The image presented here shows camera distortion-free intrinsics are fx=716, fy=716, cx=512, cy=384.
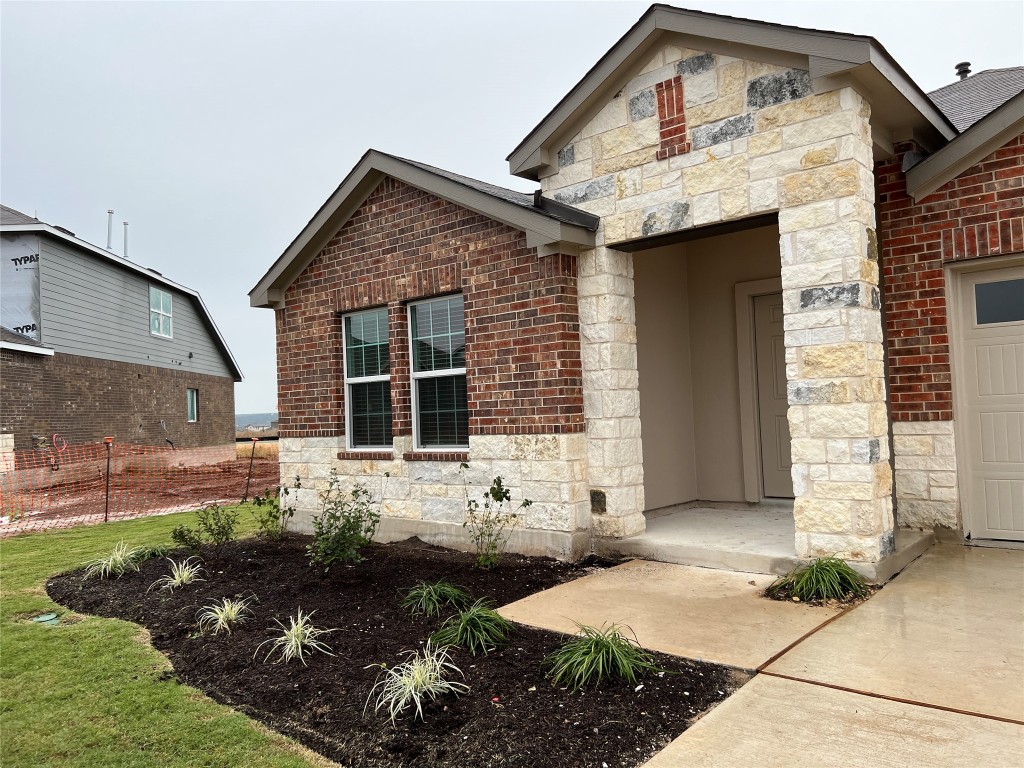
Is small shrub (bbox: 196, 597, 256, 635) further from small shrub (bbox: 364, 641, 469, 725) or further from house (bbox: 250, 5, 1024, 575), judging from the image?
house (bbox: 250, 5, 1024, 575)

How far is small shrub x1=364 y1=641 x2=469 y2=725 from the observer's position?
140 inches

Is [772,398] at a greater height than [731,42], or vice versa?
[731,42]

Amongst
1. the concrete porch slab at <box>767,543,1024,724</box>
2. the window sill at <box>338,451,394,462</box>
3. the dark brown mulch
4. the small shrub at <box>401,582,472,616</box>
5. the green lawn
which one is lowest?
the green lawn

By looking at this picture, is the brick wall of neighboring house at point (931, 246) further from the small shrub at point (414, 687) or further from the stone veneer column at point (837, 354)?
the small shrub at point (414, 687)

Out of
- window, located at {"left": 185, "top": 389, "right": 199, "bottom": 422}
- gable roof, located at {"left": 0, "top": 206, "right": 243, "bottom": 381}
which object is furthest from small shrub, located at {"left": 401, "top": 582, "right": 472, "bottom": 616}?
window, located at {"left": 185, "top": 389, "right": 199, "bottom": 422}

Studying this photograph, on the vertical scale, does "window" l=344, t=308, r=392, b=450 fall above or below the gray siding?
below

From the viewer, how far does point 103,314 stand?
22.3 m

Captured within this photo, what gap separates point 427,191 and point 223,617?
467cm

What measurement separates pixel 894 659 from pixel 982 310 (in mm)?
3940

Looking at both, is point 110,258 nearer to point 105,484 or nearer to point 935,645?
point 105,484

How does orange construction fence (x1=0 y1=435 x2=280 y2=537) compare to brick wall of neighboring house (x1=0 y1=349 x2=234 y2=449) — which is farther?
brick wall of neighboring house (x1=0 y1=349 x2=234 y2=449)

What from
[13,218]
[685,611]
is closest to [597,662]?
[685,611]

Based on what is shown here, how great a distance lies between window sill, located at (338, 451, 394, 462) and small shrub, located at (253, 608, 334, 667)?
355 cm

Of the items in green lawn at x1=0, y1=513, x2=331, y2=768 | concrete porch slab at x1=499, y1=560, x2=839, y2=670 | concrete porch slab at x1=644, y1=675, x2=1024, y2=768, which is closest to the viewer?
concrete porch slab at x1=644, y1=675, x2=1024, y2=768
